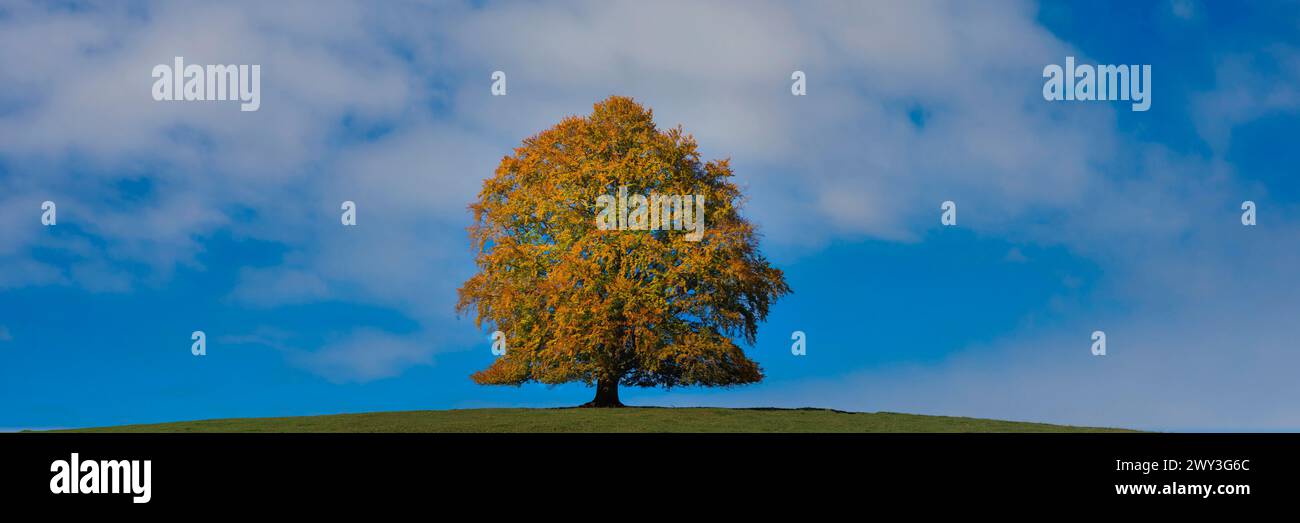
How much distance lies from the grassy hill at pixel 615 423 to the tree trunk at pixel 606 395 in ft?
6.41

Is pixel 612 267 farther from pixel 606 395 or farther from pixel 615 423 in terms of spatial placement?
pixel 615 423

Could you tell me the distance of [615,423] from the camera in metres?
27.0

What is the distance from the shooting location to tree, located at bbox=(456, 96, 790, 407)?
109 feet

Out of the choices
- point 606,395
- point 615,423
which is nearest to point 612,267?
point 606,395

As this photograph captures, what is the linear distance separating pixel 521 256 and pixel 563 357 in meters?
4.30

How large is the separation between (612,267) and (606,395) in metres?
5.17

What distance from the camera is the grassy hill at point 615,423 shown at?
25.7 meters

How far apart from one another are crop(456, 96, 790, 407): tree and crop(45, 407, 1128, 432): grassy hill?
2063 mm

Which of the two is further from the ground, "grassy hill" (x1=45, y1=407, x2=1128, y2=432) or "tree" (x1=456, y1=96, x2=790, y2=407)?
"tree" (x1=456, y1=96, x2=790, y2=407)
